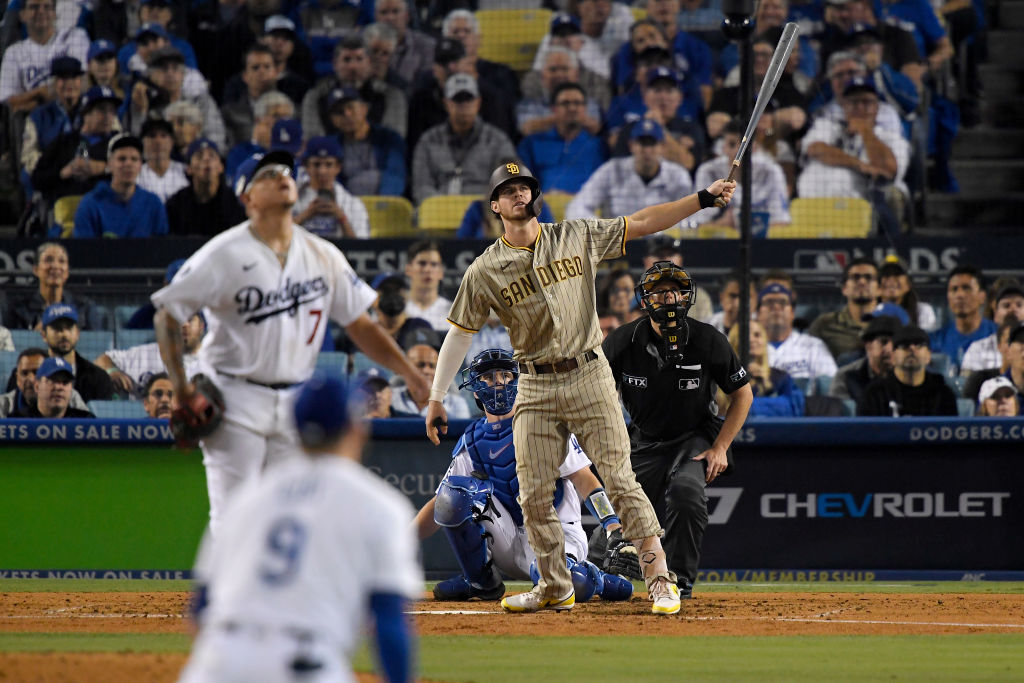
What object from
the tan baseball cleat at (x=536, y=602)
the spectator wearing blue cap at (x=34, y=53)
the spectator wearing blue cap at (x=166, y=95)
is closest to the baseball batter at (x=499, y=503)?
the tan baseball cleat at (x=536, y=602)

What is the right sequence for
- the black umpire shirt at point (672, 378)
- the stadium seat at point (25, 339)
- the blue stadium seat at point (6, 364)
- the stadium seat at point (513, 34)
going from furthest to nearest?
the stadium seat at point (513, 34)
the stadium seat at point (25, 339)
the blue stadium seat at point (6, 364)
the black umpire shirt at point (672, 378)

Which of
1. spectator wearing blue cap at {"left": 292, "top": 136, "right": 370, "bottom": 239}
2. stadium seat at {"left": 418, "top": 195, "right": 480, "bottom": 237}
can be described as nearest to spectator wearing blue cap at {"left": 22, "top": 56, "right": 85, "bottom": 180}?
spectator wearing blue cap at {"left": 292, "top": 136, "right": 370, "bottom": 239}

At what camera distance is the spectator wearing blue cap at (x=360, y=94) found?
11.8 m

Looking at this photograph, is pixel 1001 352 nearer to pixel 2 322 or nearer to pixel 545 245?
pixel 545 245

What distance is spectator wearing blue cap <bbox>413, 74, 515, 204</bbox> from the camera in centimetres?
1139

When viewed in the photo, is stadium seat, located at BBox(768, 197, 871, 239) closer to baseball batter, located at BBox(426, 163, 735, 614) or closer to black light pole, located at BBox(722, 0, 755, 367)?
black light pole, located at BBox(722, 0, 755, 367)

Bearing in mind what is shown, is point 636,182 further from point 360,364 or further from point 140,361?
point 140,361

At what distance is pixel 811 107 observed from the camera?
1169 cm

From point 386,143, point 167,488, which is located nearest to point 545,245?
point 167,488

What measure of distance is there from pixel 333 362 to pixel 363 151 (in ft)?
9.11

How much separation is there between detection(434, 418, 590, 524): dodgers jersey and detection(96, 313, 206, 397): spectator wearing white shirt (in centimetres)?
303

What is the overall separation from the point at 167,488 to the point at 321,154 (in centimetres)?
378

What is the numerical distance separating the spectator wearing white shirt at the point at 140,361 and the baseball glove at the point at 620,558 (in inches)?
135

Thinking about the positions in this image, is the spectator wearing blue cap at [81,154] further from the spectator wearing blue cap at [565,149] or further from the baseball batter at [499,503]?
the baseball batter at [499,503]
